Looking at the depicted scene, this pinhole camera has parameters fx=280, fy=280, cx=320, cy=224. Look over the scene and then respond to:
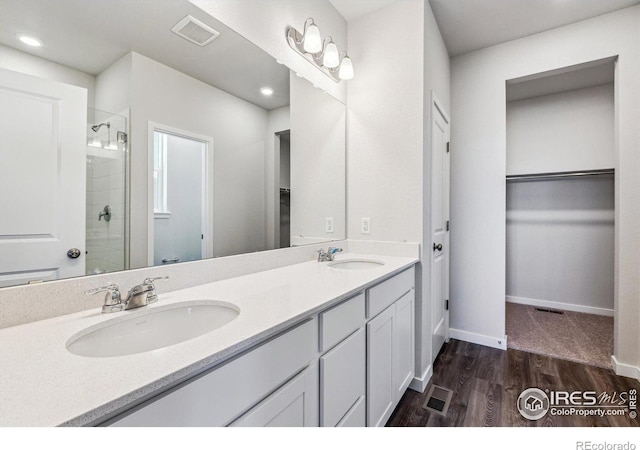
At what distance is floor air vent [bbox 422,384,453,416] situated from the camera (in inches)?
64.3

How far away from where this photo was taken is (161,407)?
0.53 meters

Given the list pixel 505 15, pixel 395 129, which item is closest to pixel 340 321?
pixel 395 129

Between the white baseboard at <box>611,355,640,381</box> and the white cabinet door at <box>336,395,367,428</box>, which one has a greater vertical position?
the white cabinet door at <box>336,395,367,428</box>

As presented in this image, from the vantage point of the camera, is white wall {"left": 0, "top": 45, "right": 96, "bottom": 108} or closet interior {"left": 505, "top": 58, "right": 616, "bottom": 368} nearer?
white wall {"left": 0, "top": 45, "right": 96, "bottom": 108}

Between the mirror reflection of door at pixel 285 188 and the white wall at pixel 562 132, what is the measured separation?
3128mm

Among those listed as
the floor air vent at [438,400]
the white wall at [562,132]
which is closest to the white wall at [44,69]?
the floor air vent at [438,400]

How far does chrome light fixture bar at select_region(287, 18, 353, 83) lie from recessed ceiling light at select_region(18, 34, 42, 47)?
1.19 meters

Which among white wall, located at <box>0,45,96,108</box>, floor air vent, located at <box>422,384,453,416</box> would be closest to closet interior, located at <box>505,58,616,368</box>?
floor air vent, located at <box>422,384,453,416</box>

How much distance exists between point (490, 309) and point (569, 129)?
2368 mm

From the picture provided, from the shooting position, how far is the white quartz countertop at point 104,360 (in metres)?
0.43

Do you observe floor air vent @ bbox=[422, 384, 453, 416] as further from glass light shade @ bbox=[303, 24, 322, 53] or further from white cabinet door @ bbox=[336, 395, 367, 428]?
glass light shade @ bbox=[303, 24, 322, 53]

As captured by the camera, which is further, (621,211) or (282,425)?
(621,211)

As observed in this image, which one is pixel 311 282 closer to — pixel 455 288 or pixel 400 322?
pixel 400 322

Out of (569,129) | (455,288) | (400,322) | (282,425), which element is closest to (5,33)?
(282,425)
